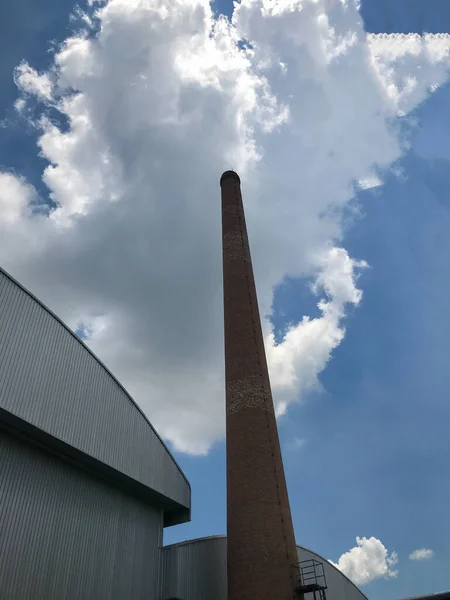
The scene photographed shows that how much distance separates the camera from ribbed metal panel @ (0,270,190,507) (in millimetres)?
15531

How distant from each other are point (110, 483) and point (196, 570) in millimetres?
5249

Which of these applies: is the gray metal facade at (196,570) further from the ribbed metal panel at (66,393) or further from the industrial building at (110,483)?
the ribbed metal panel at (66,393)

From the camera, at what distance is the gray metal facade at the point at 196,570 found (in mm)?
19984

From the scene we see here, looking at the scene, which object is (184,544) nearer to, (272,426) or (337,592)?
(272,426)

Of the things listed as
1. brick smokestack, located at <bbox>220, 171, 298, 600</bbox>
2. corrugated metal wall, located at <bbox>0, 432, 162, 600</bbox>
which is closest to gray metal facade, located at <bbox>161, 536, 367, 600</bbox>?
corrugated metal wall, located at <bbox>0, 432, 162, 600</bbox>

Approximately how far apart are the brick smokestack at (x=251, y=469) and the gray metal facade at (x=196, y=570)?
3176mm

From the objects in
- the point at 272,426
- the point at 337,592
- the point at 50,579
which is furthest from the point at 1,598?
the point at 337,592

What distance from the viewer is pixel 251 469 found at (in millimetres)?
18781

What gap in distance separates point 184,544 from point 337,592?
11191mm

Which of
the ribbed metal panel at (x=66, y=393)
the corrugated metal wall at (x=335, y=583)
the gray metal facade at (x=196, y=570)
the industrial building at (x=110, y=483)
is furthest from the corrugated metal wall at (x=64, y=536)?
the corrugated metal wall at (x=335, y=583)

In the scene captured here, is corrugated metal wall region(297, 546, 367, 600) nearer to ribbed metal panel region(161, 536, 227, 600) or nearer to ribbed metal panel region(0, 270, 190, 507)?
ribbed metal panel region(161, 536, 227, 600)

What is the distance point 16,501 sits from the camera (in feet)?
50.2

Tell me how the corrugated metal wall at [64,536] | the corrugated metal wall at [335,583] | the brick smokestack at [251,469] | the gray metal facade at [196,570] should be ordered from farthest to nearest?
the corrugated metal wall at [335,583], the gray metal facade at [196,570], the brick smokestack at [251,469], the corrugated metal wall at [64,536]

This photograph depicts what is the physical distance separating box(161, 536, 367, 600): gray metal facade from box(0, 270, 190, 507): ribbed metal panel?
8.78ft
